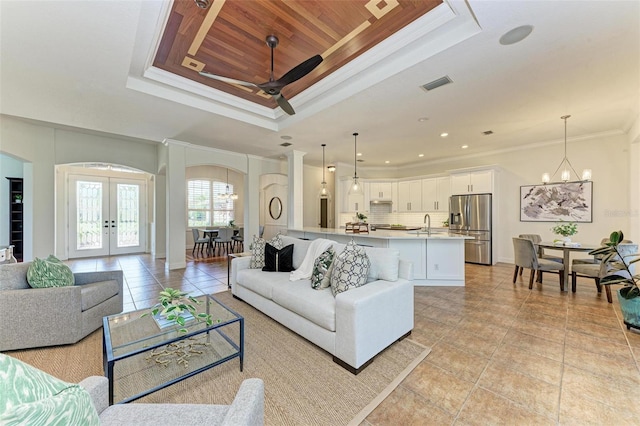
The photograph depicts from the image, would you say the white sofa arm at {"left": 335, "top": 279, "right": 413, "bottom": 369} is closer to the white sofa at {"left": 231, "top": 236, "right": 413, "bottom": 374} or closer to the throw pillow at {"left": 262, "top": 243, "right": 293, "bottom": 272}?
the white sofa at {"left": 231, "top": 236, "right": 413, "bottom": 374}

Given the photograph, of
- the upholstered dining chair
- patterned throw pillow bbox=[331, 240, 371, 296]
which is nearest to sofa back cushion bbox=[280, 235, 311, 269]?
patterned throw pillow bbox=[331, 240, 371, 296]

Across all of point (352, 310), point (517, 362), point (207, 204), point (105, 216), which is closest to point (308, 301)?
point (352, 310)

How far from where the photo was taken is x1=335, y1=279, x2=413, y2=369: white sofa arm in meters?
2.05

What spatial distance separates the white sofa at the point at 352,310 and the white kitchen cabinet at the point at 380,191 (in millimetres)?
5514

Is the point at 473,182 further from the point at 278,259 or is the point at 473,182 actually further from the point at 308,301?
the point at 308,301

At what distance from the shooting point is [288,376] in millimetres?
2053

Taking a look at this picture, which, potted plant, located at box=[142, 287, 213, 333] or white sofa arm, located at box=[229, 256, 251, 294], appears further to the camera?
white sofa arm, located at box=[229, 256, 251, 294]

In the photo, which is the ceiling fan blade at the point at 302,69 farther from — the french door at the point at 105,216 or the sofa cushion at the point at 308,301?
the french door at the point at 105,216

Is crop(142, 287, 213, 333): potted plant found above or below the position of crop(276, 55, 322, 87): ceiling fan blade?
below

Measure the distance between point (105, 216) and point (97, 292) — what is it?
629 cm

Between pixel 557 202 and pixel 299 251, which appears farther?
pixel 557 202

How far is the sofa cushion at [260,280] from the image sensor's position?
3016 millimetres

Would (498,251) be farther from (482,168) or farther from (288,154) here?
(288,154)

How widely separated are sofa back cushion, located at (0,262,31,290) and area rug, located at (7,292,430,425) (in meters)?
0.61
